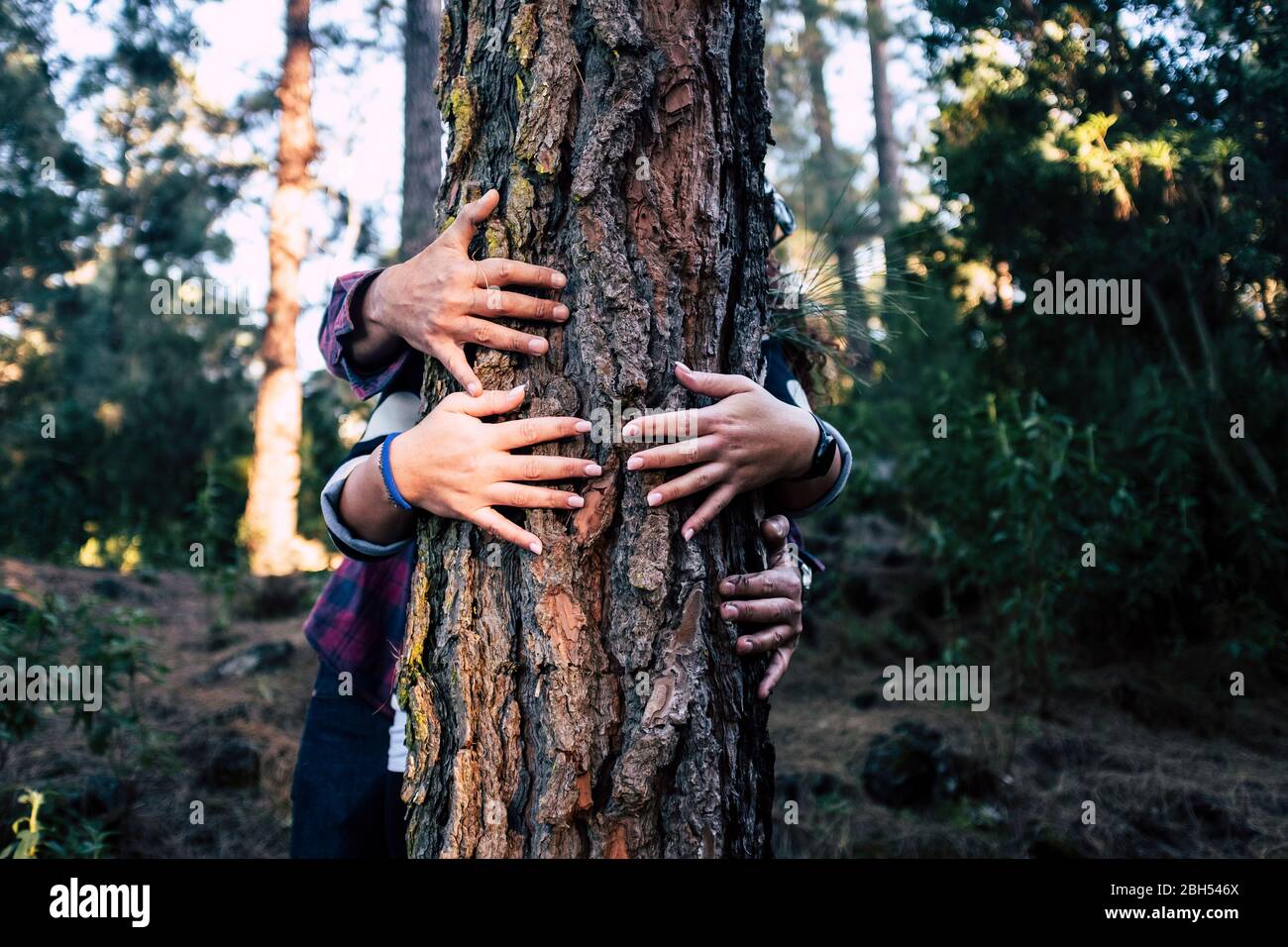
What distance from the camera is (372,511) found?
4.67ft

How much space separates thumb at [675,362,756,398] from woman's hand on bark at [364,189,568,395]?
211 millimetres

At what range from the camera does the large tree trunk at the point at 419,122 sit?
21.3 feet

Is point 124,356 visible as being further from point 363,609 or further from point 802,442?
point 802,442

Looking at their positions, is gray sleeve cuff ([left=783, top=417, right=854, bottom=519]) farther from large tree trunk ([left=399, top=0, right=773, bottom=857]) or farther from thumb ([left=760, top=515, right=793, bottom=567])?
large tree trunk ([left=399, top=0, right=773, bottom=857])

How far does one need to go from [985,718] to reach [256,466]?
6.72 metres

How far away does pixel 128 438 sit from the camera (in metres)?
11.1

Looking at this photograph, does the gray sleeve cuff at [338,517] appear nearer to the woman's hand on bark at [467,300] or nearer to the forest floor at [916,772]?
the woman's hand on bark at [467,300]

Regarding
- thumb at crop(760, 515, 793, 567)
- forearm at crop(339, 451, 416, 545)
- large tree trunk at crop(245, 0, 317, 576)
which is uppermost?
large tree trunk at crop(245, 0, 317, 576)

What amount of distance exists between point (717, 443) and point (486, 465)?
0.36 meters

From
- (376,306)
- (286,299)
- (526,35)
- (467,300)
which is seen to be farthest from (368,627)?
(286,299)

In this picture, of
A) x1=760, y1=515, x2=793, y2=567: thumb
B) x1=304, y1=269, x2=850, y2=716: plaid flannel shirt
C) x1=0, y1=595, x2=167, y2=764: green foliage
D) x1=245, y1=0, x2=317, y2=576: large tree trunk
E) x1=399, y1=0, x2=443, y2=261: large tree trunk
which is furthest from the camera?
x1=245, y1=0, x2=317, y2=576: large tree trunk

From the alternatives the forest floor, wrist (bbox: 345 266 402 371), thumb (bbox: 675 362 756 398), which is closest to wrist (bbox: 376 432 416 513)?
wrist (bbox: 345 266 402 371)

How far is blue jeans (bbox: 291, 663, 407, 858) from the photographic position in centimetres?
176

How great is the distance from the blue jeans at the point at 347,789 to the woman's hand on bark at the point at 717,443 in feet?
3.19
